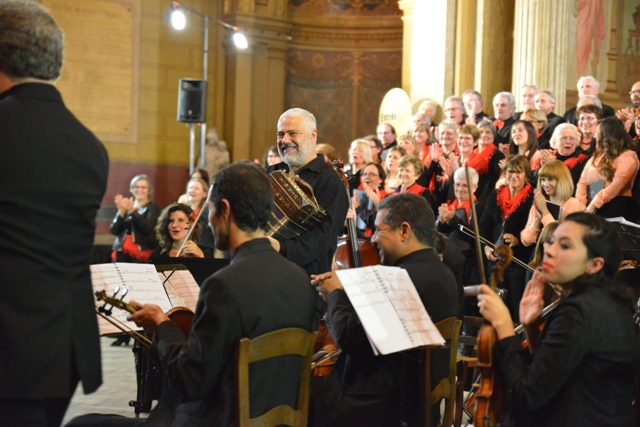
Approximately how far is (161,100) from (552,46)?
21.4 feet

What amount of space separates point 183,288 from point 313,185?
90 centimetres

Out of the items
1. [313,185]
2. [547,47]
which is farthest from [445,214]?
[547,47]

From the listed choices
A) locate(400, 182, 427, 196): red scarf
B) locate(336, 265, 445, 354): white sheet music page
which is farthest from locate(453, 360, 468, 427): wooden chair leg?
locate(400, 182, 427, 196): red scarf

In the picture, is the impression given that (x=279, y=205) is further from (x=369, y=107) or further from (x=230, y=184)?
(x=369, y=107)

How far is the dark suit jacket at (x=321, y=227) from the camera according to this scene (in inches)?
155

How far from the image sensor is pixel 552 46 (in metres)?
9.45

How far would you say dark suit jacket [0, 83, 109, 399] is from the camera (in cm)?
200

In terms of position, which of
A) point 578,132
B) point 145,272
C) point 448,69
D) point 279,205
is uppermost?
point 448,69

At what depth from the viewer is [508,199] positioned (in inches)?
262

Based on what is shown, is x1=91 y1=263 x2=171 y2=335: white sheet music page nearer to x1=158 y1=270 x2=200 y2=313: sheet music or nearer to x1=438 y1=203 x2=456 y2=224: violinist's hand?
x1=158 y1=270 x2=200 y2=313: sheet music

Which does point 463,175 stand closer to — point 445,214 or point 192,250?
point 445,214

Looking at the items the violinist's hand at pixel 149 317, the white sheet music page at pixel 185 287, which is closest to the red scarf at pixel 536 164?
the white sheet music page at pixel 185 287

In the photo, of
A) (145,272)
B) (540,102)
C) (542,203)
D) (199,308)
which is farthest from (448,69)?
(199,308)

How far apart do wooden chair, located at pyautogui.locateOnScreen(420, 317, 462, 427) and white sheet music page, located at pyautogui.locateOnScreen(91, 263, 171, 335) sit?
103 cm
